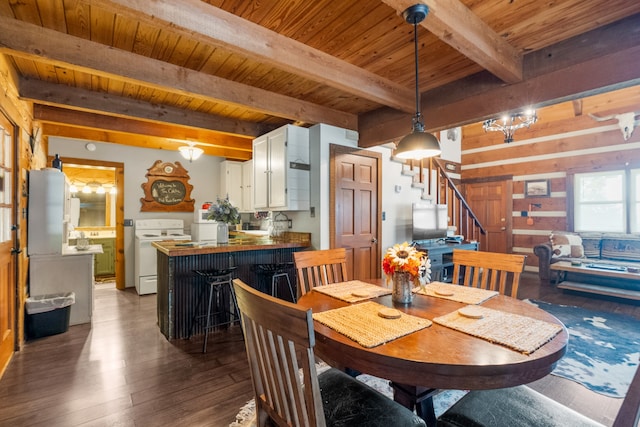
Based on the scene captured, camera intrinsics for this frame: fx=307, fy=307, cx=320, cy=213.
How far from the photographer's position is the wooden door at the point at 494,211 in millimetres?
7090

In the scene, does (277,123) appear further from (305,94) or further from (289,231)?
(289,231)

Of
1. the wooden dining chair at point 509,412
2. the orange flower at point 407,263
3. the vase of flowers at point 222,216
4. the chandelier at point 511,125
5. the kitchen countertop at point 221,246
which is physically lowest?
the wooden dining chair at point 509,412

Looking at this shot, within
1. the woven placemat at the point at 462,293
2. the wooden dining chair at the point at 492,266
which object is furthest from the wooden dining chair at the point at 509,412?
the wooden dining chair at the point at 492,266

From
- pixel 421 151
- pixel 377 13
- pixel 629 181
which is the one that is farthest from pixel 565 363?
pixel 629 181

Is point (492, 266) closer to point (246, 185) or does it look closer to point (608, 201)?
point (246, 185)

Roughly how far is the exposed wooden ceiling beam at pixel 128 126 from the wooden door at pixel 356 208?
A: 1995 millimetres

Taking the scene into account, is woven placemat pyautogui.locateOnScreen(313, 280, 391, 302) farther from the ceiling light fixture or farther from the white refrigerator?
the ceiling light fixture

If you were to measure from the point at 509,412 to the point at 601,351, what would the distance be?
242 cm

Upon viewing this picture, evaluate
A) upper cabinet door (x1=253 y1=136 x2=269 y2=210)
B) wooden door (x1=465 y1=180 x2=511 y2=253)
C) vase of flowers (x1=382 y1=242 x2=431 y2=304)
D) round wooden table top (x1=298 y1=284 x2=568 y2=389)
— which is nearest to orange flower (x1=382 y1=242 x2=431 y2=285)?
vase of flowers (x1=382 y1=242 x2=431 y2=304)

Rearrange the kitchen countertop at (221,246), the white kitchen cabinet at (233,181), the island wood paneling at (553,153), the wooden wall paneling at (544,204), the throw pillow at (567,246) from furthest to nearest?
the wooden wall paneling at (544,204) → the white kitchen cabinet at (233,181) → the island wood paneling at (553,153) → the throw pillow at (567,246) → the kitchen countertop at (221,246)

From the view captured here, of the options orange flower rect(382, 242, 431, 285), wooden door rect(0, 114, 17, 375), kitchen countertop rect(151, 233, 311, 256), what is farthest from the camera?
kitchen countertop rect(151, 233, 311, 256)

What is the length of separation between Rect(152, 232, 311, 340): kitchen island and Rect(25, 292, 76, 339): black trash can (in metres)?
0.90

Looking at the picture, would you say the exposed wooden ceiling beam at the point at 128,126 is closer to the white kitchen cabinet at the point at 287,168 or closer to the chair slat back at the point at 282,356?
the white kitchen cabinet at the point at 287,168

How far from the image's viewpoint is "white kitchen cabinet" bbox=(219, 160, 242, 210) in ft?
20.0
